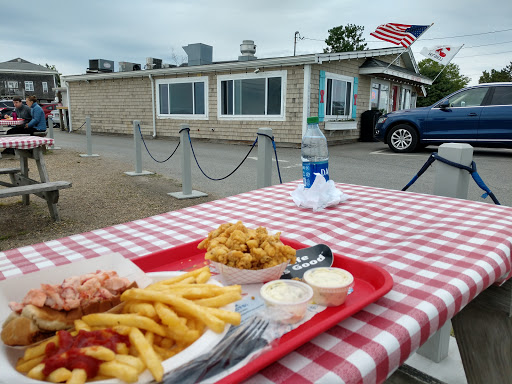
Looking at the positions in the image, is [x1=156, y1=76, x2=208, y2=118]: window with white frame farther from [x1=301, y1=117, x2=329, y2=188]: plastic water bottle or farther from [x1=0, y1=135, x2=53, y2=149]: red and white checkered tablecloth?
[x1=301, y1=117, x2=329, y2=188]: plastic water bottle

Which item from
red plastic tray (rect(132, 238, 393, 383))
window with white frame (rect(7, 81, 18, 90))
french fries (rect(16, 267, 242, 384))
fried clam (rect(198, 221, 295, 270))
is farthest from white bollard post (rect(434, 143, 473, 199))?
window with white frame (rect(7, 81, 18, 90))

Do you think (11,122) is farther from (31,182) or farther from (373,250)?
(373,250)

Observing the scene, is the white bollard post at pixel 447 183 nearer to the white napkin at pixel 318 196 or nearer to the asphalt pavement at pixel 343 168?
the white napkin at pixel 318 196

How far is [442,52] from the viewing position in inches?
698

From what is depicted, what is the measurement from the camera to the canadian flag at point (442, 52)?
17359 mm

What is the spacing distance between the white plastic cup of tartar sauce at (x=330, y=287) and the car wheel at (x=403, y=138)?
37.9 ft

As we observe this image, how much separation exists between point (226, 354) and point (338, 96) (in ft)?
52.0

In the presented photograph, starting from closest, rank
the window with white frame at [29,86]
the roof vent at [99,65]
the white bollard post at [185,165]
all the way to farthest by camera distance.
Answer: the white bollard post at [185,165], the roof vent at [99,65], the window with white frame at [29,86]

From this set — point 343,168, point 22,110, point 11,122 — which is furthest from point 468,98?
point 11,122

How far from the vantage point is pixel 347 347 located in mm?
877

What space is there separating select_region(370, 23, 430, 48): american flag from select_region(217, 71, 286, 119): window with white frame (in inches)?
167

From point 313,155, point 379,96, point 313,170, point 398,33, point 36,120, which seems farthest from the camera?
point 379,96

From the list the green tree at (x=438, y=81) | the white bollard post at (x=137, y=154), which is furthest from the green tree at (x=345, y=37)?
the white bollard post at (x=137, y=154)

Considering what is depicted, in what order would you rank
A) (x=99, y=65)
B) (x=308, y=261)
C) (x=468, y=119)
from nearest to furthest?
(x=308, y=261), (x=468, y=119), (x=99, y=65)
